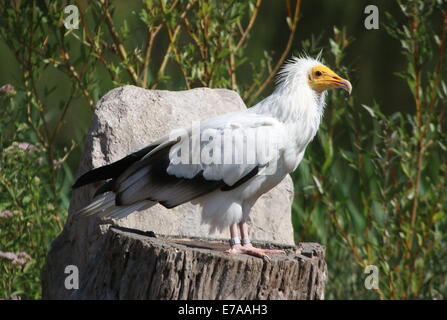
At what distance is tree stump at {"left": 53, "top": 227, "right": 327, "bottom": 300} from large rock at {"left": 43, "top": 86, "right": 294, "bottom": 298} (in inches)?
31.0

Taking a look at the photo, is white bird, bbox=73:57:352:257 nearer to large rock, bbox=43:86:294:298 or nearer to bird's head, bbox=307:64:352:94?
bird's head, bbox=307:64:352:94

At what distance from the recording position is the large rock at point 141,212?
18.0 feet

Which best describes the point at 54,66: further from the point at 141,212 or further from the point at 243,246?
the point at 243,246

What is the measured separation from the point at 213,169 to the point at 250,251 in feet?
1.71

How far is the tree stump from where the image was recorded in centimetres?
431

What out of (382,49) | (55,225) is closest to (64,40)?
(55,225)

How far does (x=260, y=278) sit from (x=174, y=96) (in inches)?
70.5

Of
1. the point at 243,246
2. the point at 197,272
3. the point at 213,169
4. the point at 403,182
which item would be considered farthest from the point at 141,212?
the point at 403,182

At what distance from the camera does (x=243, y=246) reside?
4734mm

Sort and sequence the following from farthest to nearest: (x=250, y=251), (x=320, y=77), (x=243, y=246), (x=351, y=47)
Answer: (x=351, y=47) → (x=320, y=77) → (x=243, y=246) → (x=250, y=251)

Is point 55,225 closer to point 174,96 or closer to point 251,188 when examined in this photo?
point 174,96

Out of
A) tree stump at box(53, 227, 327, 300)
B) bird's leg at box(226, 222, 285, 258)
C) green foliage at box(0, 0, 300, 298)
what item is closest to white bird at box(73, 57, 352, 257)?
bird's leg at box(226, 222, 285, 258)

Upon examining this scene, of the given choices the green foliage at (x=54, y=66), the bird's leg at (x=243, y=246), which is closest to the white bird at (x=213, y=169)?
the bird's leg at (x=243, y=246)
